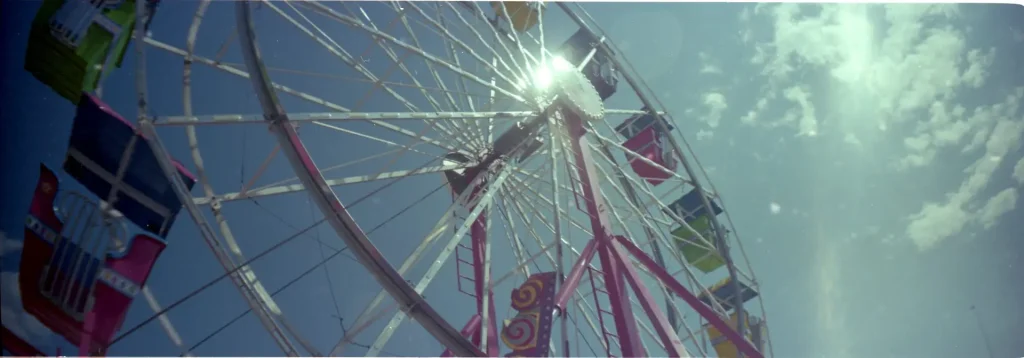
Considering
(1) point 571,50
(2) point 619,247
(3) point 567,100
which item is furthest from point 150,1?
(1) point 571,50

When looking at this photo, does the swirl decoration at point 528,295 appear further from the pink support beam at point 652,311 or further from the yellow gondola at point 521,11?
the yellow gondola at point 521,11

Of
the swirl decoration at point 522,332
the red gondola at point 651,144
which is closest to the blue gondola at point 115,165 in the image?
the swirl decoration at point 522,332

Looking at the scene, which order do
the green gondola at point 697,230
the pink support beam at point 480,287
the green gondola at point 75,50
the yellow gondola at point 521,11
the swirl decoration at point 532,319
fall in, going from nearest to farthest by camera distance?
1. the green gondola at point 75,50
2. the swirl decoration at point 532,319
3. the pink support beam at point 480,287
4. the yellow gondola at point 521,11
5. the green gondola at point 697,230

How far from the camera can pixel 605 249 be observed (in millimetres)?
10211

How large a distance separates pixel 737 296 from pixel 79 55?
41.7ft

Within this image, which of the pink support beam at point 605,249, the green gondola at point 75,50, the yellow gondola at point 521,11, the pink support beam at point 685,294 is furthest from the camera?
the yellow gondola at point 521,11

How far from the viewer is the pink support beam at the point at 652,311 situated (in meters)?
9.17

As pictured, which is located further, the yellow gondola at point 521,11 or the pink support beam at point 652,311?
the yellow gondola at point 521,11

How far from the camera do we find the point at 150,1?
931 centimetres

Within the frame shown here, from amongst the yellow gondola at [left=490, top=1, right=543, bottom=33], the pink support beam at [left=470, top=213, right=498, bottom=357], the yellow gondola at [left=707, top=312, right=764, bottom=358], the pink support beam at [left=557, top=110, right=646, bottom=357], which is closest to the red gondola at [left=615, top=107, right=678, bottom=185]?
the yellow gondola at [left=490, top=1, right=543, bottom=33]

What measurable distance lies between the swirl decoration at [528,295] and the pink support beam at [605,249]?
1.12 metres

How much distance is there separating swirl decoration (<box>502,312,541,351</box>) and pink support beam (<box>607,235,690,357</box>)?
1803mm

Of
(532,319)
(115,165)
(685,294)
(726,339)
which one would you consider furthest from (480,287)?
(726,339)

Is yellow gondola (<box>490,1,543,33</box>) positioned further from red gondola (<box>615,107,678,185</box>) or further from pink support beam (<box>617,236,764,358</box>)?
pink support beam (<box>617,236,764,358</box>)
